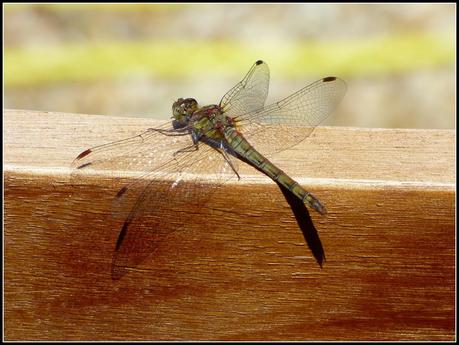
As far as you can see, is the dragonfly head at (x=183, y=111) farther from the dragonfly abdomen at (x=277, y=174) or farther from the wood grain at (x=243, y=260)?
the wood grain at (x=243, y=260)

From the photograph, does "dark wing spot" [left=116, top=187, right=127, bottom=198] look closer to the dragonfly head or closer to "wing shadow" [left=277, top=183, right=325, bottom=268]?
"wing shadow" [left=277, top=183, right=325, bottom=268]

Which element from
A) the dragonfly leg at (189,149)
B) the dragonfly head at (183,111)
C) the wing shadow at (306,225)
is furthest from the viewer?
the dragonfly head at (183,111)

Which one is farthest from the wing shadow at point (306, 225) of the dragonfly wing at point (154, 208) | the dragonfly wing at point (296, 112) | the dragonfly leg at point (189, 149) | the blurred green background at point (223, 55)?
the blurred green background at point (223, 55)

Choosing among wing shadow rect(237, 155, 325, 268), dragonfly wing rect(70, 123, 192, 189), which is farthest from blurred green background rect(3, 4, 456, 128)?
wing shadow rect(237, 155, 325, 268)

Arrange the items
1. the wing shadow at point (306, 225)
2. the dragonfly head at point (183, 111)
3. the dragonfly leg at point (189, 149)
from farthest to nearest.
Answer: the dragonfly head at point (183, 111) → the dragonfly leg at point (189, 149) → the wing shadow at point (306, 225)

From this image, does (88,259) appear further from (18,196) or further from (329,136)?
(329,136)

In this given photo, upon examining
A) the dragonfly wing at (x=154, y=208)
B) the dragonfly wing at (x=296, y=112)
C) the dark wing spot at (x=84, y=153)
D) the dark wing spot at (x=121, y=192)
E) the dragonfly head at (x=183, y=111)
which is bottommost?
the dragonfly wing at (x=296, y=112)

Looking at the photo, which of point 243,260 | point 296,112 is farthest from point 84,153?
point 296,112

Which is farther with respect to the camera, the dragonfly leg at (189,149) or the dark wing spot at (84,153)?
the dragonfly leg at (189,149)
